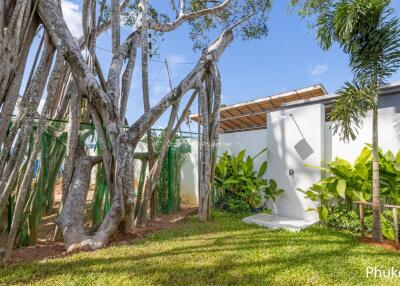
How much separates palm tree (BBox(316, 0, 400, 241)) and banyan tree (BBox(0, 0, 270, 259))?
Answer: 6.72 ft

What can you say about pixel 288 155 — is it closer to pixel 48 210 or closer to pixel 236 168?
pixel 236 168

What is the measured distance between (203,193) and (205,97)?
169cm

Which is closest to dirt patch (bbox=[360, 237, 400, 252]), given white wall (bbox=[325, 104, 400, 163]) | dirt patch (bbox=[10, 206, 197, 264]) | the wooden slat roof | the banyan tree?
white wall (bbox=[325, 104, 400, 163])

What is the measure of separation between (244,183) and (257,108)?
3.79m

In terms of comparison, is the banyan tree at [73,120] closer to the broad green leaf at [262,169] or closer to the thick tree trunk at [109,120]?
the thick tree trunk at [109,120]

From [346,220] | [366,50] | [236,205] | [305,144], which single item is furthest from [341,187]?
Answer: [236,205]

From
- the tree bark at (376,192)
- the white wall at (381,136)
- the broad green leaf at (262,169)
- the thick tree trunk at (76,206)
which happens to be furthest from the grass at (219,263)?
the broad green leaf at (262,169)

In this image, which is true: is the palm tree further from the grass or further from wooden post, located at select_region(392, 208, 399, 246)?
the grass

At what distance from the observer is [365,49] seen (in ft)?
9.84

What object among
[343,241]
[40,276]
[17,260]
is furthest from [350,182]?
[17,260]

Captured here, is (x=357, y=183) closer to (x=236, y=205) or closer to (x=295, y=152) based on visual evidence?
(x=295, y=152)

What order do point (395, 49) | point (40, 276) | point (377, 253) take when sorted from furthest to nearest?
point (395, 49)
point (377, 253)
point (40, 276)

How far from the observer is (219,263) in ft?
7.75

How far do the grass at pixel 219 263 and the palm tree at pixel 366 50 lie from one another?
2.82 ft
